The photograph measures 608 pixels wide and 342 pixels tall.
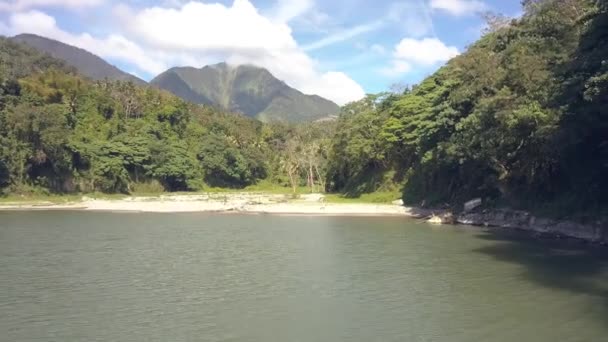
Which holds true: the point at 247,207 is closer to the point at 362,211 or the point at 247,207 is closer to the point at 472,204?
the point at 362,211

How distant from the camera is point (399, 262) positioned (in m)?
26.1

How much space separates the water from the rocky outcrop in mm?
2509

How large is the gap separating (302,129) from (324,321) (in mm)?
127403

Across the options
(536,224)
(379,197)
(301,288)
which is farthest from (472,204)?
(301,288)

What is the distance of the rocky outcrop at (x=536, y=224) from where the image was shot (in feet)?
102

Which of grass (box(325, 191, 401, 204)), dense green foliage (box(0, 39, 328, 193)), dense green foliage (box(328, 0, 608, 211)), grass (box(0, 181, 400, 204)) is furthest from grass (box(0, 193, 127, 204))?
dense green foliage (box(328, 0, 608, 211))

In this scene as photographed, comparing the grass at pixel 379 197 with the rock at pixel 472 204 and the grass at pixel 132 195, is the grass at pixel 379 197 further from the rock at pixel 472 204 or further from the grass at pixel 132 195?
the rock at pixel 472 204

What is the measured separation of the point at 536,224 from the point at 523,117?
8.08 m

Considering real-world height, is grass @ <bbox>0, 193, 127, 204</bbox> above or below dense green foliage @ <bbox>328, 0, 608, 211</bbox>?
below

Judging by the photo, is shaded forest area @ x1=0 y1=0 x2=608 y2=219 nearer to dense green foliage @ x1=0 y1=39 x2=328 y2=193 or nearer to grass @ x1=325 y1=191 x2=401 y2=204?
dense green foliage @ x1=0 y1=39 x2=328 y2=193

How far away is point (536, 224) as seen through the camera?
1471 inches

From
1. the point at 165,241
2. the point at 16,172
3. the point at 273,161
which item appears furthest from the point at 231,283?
the point at 273,161

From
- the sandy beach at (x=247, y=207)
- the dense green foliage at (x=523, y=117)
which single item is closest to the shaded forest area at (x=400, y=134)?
the dense green foliage at (x=523, y=117)

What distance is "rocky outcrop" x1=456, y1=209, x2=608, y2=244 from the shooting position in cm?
3117
